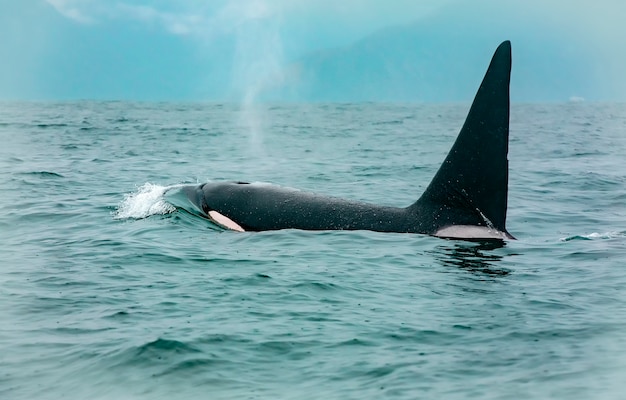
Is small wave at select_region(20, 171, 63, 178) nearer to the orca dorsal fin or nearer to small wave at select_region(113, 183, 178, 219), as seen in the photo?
small wave at select_region(113, 183, 178, 219)

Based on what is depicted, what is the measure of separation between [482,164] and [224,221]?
15.2ft

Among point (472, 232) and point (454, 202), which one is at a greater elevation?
point (454, 202)

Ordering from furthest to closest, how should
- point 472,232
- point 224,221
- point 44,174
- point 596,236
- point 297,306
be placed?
point 44,174 → point 224,221 → point 596,236 → point 472,232 → point 297,306

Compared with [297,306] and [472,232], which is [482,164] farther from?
[297,306]

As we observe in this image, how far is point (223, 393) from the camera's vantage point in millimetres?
6430

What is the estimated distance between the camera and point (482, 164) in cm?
1149

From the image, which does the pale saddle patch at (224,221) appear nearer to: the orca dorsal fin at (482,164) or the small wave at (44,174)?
the orca dorsal fin at (482,164)

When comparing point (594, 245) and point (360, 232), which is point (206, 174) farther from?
point (594, 245)

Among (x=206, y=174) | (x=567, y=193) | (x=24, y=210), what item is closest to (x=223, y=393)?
(x=24, y=210)

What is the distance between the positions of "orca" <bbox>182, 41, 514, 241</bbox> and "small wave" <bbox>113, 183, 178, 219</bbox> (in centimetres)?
209

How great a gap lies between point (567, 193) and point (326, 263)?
36.8 feet

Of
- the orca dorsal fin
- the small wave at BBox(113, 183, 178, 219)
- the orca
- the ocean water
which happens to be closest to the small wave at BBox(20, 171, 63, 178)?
the ocean water

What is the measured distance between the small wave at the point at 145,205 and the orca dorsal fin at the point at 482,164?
5.60 m

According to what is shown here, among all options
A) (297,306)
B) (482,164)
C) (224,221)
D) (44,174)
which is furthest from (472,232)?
(44,174)
